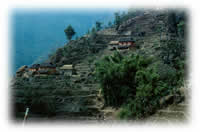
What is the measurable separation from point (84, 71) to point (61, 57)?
11748 millimetres

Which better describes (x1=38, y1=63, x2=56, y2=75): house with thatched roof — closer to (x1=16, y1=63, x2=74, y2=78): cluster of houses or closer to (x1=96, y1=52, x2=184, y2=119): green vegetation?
(x1=16, y1=63, x2=74, y2=78): cluster of houses

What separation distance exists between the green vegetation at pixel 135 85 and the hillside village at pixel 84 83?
28.3 inches

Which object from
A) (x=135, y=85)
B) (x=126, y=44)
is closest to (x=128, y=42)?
(x=126, y=44)

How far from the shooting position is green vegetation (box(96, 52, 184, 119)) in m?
16.5

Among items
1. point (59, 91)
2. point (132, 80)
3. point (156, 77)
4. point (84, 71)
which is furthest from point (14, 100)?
point (84, 71)

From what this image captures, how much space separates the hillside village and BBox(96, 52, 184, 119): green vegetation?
719 mm

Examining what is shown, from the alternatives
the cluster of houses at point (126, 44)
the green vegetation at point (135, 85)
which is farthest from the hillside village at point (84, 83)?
the green vegetation at point (135, 85)

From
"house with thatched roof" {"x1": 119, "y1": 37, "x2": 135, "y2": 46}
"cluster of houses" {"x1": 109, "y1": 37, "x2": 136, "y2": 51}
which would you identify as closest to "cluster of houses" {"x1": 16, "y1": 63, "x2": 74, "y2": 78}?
"cluster of houses" {"x1": 109, "y1": 37, "x2": 136, "y2": 51}

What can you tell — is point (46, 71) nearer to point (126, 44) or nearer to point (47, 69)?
point (47, 69)

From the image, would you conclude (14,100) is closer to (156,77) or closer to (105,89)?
(105,89)

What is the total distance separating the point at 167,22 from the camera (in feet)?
205

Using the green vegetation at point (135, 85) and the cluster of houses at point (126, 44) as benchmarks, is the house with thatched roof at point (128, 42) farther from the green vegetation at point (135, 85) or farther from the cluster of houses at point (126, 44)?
the green vegetation at point (135, 85)

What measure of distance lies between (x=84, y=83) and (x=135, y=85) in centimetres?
1575

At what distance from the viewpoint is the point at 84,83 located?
3616 centimetres
